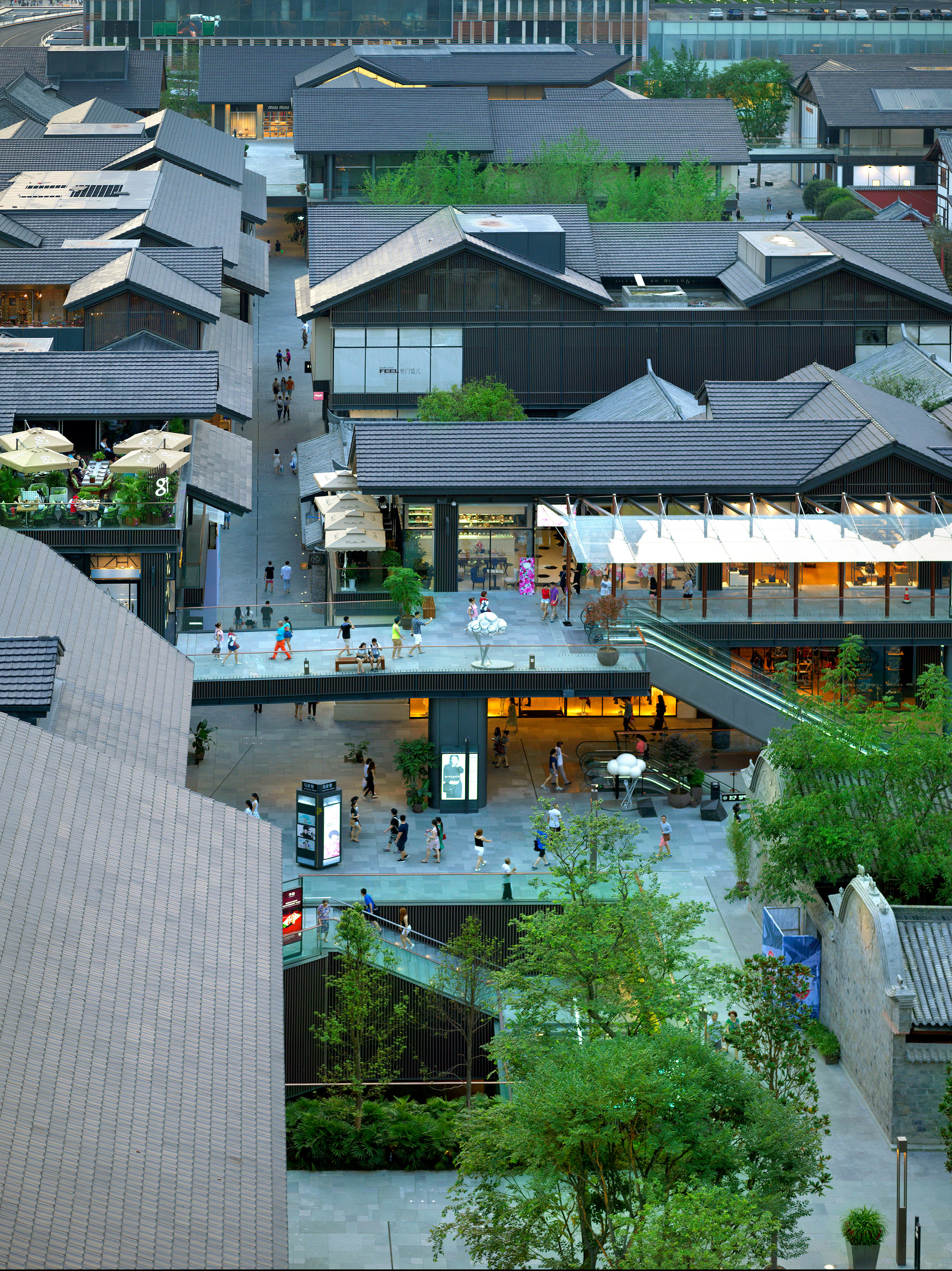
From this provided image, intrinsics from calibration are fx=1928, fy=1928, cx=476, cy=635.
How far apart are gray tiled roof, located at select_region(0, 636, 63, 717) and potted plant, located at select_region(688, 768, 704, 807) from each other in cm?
2345

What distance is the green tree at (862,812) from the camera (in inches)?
1772

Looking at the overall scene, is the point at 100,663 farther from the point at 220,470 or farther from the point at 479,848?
the point at 220,470

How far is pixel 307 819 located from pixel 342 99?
3458 inches

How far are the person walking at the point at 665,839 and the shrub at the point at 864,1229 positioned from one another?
17705 millimetres

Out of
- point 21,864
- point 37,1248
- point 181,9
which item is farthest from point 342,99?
point 37,1248

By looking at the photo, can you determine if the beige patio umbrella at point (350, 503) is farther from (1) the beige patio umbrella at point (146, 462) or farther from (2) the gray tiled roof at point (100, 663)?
(2) the gray tiled roof at point (100, 663)

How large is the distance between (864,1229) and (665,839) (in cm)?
1958

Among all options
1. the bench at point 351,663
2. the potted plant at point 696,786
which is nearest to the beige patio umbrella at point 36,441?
the bench at point 351,663

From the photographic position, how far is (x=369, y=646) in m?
58.1

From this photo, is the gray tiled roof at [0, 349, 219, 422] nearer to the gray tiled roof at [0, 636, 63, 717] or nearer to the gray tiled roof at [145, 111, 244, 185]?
the gray tiled roof at [0, 636, 63, 717]

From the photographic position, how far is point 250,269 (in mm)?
97625

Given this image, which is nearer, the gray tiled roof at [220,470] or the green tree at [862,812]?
the green tree at [862,812]

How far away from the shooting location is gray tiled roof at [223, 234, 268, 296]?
94250mm

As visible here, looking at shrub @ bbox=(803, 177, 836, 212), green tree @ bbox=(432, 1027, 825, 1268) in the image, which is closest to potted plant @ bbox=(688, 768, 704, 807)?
green tree @ bbox=(432, 1027, 825, 1268)
